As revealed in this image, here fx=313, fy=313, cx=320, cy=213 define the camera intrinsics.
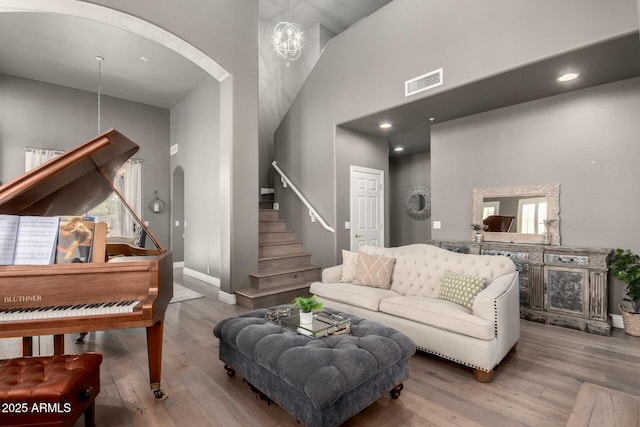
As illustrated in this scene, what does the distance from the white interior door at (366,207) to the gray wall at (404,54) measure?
446 millimetres

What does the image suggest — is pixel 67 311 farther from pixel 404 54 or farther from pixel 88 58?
pixel 88 58

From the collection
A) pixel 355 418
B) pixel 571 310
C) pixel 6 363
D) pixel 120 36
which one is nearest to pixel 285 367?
pixel 355 418

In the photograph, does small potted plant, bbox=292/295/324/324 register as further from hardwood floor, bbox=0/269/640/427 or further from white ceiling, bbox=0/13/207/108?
white ceiling, bbox=0/13/207/108

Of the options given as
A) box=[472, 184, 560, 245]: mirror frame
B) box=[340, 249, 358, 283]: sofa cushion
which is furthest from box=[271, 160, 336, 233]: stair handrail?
box=[472, 184, 560, 245]: mirror frame

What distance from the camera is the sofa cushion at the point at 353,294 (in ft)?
10.8

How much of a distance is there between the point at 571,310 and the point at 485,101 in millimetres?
2788

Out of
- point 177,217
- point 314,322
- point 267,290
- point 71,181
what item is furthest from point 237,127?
point 177,217

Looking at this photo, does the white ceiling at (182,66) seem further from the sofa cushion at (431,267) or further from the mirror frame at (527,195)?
the sofa cushion at (431,267)

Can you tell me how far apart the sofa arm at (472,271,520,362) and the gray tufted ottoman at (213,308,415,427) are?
2.55ft

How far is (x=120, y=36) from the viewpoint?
16.0 feet

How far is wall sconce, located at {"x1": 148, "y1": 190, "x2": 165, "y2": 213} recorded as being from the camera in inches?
295

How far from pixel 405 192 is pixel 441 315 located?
20.8 feet

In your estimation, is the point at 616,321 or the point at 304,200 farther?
the point at 304,200

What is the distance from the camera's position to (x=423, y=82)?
13.5ft
